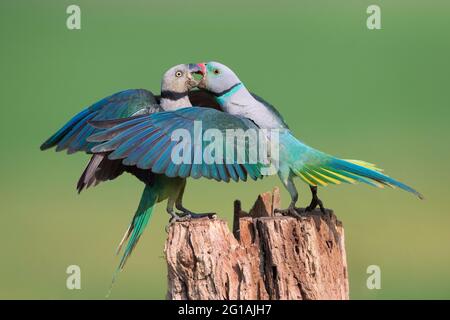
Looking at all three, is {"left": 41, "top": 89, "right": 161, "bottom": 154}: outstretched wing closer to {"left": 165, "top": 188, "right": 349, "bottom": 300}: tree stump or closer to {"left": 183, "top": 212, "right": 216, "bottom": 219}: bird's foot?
{"left": 183, "top": 212, "right": 216, "bottom": 219}: bird's foot

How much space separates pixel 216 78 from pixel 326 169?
0.98 meters

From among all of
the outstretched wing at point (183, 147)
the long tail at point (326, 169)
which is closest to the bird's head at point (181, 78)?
the outstretched wing at point (183, 147)

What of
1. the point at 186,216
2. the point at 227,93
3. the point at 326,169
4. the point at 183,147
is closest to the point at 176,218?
the point at 186,216

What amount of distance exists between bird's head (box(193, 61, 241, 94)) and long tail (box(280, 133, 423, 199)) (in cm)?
53

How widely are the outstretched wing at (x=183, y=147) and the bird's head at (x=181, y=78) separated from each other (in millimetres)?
439

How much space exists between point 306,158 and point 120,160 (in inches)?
50.9

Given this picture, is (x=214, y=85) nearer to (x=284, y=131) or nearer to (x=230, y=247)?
(x=284, y=131)

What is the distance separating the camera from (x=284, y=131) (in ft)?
19.9

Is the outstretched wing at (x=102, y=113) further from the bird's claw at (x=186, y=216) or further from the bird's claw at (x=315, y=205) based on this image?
the bird's claw at (x=315, y=205)

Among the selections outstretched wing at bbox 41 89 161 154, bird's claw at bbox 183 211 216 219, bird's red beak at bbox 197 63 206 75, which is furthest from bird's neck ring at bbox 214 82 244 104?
bird's claw at bbox 183 211 216 219

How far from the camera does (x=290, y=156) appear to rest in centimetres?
588

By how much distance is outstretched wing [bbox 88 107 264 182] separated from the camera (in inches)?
224

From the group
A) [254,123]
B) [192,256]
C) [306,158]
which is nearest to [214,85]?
[254,123]

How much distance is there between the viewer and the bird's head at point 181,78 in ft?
20.4
